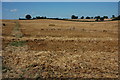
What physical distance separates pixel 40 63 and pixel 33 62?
0.31m

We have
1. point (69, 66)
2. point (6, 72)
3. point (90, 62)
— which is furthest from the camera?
point (90, 62)

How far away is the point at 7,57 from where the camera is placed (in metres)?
7.59

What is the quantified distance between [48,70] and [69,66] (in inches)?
35.8

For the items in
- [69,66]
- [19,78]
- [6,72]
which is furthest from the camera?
[69,66]

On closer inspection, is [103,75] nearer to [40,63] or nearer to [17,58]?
[40,63]

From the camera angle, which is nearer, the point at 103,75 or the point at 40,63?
the point at 103,75

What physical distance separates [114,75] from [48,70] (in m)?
2.30

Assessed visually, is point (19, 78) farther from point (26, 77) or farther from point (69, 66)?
point (69, 66)

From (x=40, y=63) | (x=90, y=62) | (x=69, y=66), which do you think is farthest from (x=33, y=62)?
(x=90, y=62)

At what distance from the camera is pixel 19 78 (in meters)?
5.24

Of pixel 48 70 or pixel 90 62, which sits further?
pixel 90 62

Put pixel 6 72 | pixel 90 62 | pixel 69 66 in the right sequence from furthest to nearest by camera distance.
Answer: pixel 90 62
pixel 69 66
pixel 6 72

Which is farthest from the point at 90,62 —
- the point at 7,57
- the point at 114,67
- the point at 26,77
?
the point at 7,57

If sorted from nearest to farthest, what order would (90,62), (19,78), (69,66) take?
(19,78) < (69,66) < (90,62)
